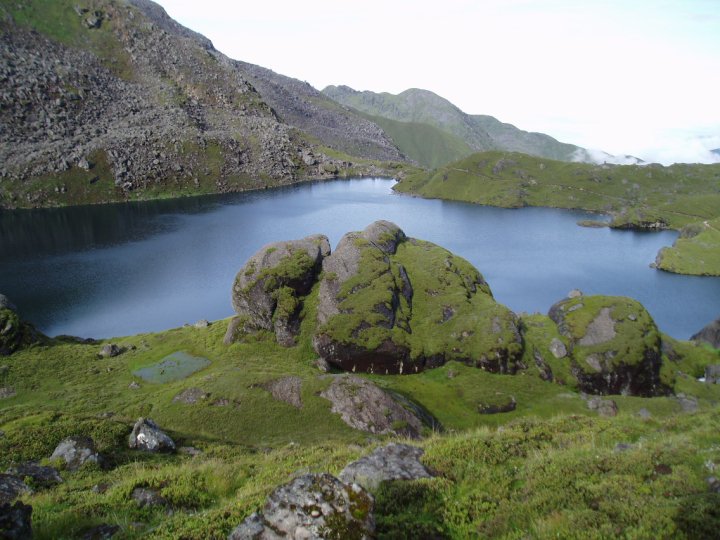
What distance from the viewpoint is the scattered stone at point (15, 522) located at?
10523 millimetres

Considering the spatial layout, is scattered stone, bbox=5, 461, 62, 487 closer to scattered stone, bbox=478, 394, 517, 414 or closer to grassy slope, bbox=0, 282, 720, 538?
grassy slope, bbox=0, 282, 720, 538

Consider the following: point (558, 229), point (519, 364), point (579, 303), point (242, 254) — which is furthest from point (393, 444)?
point (558, 229)

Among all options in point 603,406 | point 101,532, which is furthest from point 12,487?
point 603,406

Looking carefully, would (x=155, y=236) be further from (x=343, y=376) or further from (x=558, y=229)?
(x=558, y=229)

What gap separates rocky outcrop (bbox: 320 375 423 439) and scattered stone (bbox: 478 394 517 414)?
11438 millimetres

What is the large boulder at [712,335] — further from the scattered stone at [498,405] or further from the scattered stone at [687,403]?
the scattered stone at [498,405]

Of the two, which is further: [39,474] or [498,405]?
[498,405]

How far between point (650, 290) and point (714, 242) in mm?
60953

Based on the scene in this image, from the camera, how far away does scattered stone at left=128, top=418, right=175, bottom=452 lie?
25031 millimetres

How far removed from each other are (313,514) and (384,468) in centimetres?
624

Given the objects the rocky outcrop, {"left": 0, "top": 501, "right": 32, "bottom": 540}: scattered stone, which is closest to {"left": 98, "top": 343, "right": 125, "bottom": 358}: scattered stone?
the rocky outcrop

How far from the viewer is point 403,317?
62562mm

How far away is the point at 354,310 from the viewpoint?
200 ft

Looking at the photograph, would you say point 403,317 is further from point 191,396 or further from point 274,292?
point 191,396
